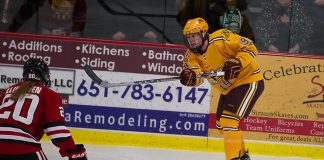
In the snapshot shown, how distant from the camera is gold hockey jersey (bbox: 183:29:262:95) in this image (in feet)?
13.4

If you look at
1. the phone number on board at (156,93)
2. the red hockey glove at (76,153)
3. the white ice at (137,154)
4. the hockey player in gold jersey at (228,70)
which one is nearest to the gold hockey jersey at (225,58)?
the hockey player in gold jersey at (228,70)

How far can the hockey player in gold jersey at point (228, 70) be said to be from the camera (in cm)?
392

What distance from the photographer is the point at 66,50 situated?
18.9ft

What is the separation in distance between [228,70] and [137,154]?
1643 mm

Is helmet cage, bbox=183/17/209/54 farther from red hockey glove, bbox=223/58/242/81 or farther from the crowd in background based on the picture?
the crowd in background

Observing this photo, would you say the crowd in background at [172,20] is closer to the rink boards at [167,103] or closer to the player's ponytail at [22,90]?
the rink boards at [167,103]

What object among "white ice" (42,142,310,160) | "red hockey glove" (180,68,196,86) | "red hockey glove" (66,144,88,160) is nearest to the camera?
"red hockey glove" (66,144,88,160)

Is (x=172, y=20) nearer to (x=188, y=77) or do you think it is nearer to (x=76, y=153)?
(x=188, y=77)

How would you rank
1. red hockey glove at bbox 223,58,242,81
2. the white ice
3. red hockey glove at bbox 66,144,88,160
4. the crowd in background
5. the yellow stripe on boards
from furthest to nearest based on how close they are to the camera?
the crowd in background, the yellow stripe on boards, the white ice, red hockey glove at bbox 223,58,242,81, red hockey glove at bbox 66,144,88,160

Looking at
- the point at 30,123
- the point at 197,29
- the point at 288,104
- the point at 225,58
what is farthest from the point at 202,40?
the point at 288,104

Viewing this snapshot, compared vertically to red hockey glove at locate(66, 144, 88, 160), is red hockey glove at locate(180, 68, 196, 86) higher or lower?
higher

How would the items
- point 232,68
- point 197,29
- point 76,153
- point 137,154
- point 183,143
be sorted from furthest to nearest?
point 183,143 → point 137,154 → point 197,29 → point 232,68 → point 76,153

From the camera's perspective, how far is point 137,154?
5.26 metres

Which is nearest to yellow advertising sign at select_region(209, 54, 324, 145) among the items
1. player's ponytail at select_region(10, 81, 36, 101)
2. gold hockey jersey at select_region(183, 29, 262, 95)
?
gold hockey jersey at select_region(183, 29, 262, 95)
